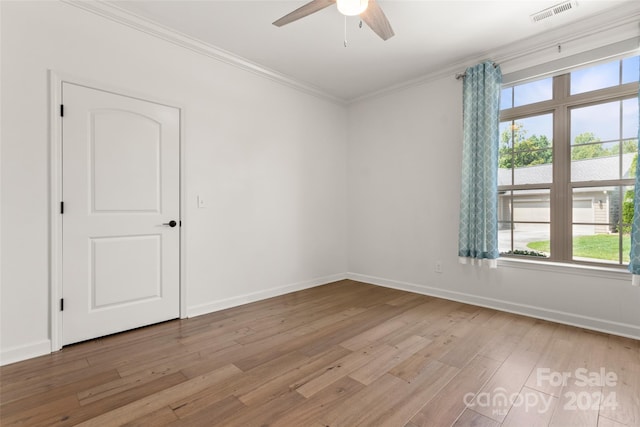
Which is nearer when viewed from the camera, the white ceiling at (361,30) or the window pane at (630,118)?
the white ceiling at (361,30)

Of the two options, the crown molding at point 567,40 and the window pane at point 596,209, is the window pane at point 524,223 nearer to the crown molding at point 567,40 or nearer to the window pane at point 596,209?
the window pane at point 596,209

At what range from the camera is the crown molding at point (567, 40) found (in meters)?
2.66

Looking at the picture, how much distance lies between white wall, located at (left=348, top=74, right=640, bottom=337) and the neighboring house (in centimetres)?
50

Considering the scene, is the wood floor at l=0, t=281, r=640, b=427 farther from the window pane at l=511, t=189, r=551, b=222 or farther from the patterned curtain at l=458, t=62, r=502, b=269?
the window pane at l=511, t=189, r=551, b=222

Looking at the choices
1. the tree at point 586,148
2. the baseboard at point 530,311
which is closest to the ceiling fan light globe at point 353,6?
the tree at point 586,148

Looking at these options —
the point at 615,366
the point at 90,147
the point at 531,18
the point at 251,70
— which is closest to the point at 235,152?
the point at 251,70

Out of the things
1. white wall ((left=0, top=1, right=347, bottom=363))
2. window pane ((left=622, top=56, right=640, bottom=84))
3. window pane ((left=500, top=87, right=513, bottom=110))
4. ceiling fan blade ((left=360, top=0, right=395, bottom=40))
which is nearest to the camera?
ceiling fan blade ((left=360, top=0, right=395, bottom=40))

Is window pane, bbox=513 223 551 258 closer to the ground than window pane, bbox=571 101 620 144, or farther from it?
closer to the ground

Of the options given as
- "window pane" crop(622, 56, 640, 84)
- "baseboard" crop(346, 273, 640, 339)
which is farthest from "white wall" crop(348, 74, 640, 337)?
"window pane" crop(622, 56, 640, 84)

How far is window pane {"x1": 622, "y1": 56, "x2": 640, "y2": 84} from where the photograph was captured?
2.75 m

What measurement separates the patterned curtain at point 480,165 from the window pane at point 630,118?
102 cm

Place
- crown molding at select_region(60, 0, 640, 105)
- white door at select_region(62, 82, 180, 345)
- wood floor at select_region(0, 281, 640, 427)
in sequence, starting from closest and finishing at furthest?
wood floor at select_region(0, 281, 640, 427) → white door at select_region(62, 82, 180, 345) → crown molding at select_region(60, 0, 640, 105)

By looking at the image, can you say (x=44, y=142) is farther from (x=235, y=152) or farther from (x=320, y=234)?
(x=320, y=234)

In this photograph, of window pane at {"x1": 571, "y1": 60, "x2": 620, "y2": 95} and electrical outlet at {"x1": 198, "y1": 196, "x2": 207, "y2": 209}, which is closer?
window pane at {"x1": 571, "y1": 60, "x2": 620, "y2": 95}
